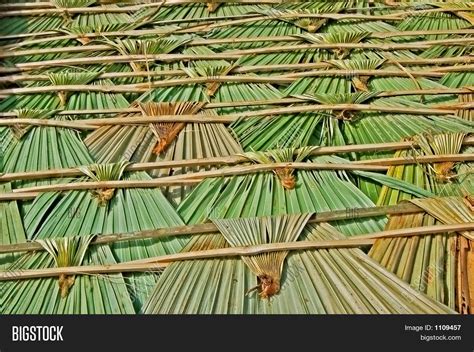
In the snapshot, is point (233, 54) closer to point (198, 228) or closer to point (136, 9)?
point (136, 9)

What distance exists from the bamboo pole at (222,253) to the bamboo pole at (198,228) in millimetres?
66

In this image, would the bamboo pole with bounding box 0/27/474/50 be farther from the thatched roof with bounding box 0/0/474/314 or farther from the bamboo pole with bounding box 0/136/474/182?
the bamboo pole with bounding box 0/136/474/182

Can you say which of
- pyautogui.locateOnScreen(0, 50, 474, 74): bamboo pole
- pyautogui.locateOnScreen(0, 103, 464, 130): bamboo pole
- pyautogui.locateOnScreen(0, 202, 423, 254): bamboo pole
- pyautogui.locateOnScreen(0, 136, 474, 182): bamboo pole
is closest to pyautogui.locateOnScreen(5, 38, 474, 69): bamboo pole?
pyautogui.locateOnScreen(0, 50, 474, 74): bamboo pole

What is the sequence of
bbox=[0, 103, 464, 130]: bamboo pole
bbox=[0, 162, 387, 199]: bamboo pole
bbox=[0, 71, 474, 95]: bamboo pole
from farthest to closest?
bbox=[0, 71, 474, 95]: bamboo pole, bbox=[0, 103, 464, 130]: bamboo pole, bbox=[0, 162, 387, 199]: bamboo pole

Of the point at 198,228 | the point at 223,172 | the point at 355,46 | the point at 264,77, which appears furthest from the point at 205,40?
the point at 198,228

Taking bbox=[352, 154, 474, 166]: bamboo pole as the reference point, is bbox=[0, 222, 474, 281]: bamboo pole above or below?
below

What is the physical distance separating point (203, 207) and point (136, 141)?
12.5 inches

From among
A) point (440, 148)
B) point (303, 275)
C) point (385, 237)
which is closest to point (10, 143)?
point (303, 275)

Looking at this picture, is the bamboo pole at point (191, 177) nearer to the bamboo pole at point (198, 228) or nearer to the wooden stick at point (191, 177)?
the wooden stick at point (191, 177)

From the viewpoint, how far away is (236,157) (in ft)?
4.90

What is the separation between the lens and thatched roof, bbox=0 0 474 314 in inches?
48.7

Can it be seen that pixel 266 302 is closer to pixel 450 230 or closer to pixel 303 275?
pixel 303 275

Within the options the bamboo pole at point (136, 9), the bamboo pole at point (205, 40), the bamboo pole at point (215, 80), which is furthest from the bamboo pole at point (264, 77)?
the bamboo pole at point (136, 9)

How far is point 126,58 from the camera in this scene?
180 centimetres
